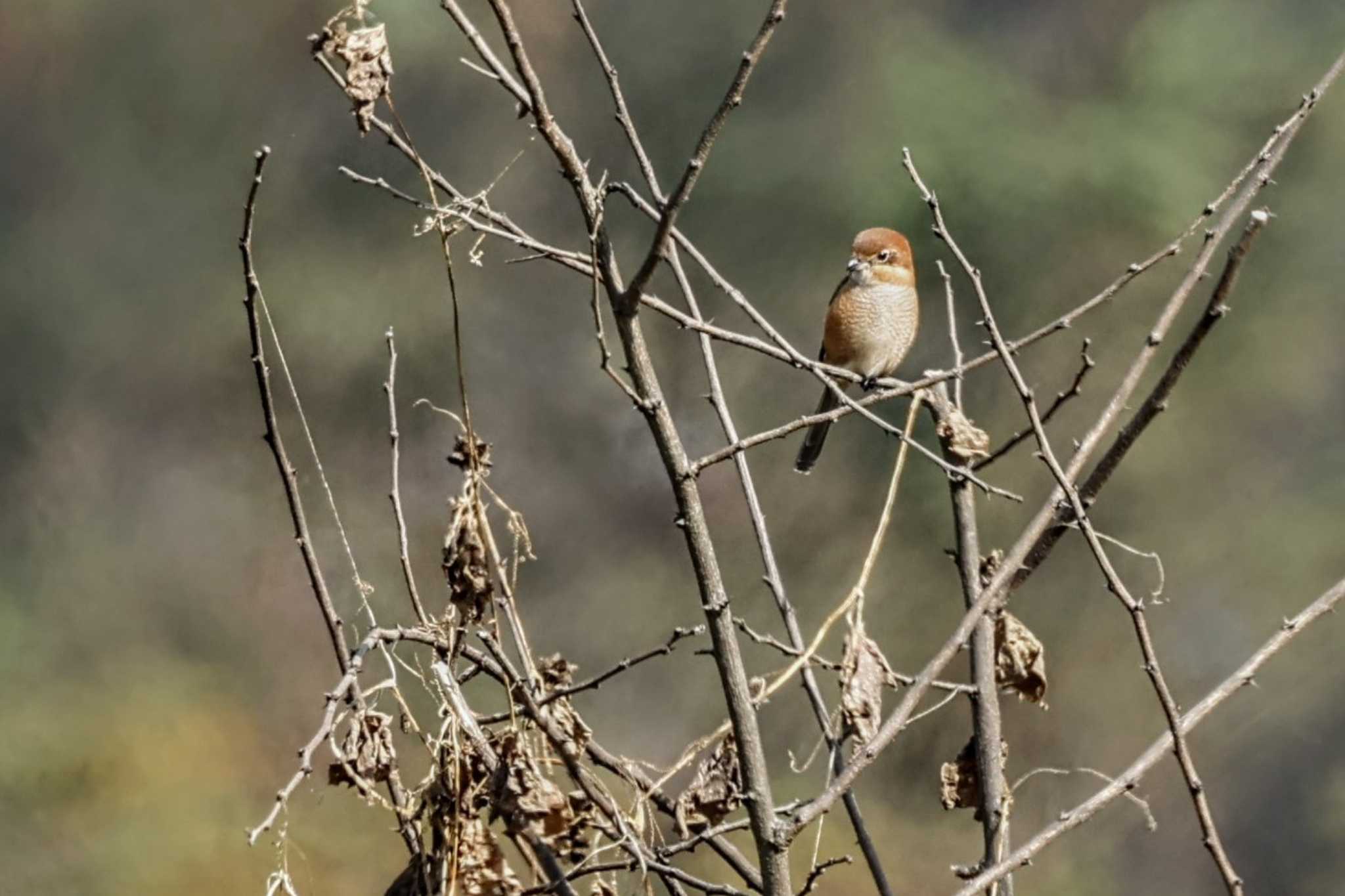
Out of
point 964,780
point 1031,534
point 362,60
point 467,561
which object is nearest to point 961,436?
point 1031,534

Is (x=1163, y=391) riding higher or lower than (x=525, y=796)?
higher

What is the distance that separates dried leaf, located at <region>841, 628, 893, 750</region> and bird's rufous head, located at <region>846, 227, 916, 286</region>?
1.84 m

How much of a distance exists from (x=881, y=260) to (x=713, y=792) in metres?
1.88

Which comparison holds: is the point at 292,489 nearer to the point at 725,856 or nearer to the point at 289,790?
the point at 289,790

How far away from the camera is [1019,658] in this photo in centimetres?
154

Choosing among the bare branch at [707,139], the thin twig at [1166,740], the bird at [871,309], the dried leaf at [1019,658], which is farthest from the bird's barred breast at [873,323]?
the bare branch at [707,139]

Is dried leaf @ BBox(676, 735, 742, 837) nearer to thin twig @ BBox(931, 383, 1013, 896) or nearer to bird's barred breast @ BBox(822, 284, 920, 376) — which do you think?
thin twig @ BBox(931, 383, 1013, 896)

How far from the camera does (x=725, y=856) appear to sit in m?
1.39

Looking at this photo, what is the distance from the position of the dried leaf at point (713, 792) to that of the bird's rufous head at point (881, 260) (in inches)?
71.7

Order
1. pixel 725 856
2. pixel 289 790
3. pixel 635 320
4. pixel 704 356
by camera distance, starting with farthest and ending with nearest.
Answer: pixel 704 356 < pixel 725 856 < pixel 635 320 < pixel 289 790

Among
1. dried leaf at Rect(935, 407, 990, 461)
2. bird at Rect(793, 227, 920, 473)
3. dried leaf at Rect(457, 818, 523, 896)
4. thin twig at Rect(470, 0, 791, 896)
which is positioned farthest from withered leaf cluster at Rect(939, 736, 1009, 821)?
bird at Rect(793, 227, 920, 473)

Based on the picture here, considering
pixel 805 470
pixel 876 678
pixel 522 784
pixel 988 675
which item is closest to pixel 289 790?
pixel 522 784

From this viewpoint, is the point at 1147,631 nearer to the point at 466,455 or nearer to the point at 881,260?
the point at 466,455

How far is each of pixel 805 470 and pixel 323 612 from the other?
170 centimetres
